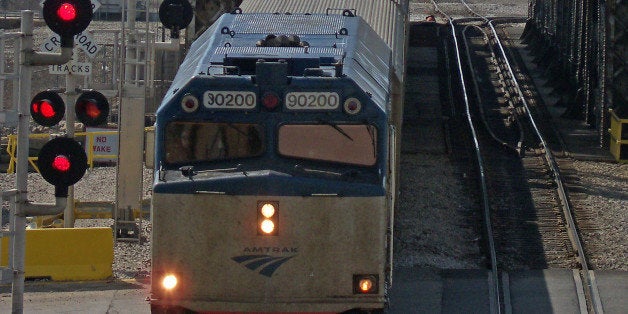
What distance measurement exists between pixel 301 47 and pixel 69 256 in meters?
4.88

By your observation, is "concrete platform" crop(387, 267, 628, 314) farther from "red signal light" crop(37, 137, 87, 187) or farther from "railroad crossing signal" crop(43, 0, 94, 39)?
"railroad crossing signal" crop(43, 0, 94, 39)

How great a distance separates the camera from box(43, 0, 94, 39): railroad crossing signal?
8.72 meters

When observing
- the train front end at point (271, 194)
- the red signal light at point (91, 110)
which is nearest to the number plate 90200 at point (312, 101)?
the train front end at point (271, 194)

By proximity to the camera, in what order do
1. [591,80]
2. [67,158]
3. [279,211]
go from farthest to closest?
1. [591,80]
2. [279,211]
3. [67,158]

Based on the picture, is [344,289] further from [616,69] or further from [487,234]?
[616,69]

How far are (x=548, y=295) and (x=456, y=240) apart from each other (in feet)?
9.12

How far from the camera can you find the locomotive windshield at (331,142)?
1003 cm

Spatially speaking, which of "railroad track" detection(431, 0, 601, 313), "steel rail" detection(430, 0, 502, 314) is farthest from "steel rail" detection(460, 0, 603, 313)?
"steel rail" detection(430, 0, 502, 314)

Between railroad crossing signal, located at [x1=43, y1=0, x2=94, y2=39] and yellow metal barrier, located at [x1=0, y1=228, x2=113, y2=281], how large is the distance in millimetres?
5675

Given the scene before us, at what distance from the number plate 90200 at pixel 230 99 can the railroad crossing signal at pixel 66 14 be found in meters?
1.54

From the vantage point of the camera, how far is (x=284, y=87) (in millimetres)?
10000

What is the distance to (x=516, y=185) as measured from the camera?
20266mm

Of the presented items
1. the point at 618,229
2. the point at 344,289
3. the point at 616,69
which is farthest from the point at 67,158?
the point at 616,69

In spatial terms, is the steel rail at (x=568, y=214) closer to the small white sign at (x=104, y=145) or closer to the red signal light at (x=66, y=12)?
the red signal light at (x=66, y=12)
